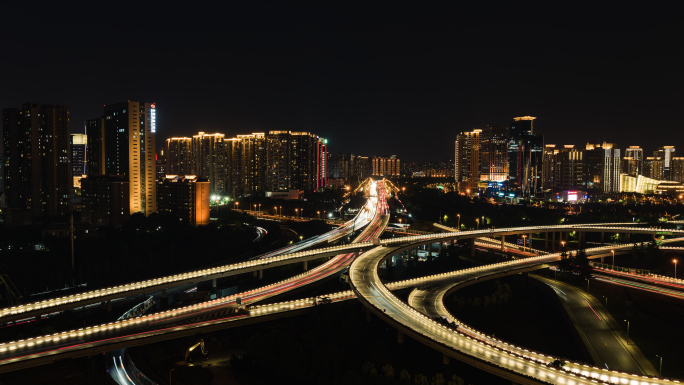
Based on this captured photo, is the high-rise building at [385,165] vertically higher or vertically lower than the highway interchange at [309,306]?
higher

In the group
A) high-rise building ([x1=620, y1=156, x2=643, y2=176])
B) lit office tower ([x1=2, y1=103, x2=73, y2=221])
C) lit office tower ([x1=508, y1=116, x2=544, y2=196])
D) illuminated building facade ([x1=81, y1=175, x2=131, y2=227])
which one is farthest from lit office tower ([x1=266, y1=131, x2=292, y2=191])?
high-rise building ([x1=620, y1=156, x2=643, y2=176])

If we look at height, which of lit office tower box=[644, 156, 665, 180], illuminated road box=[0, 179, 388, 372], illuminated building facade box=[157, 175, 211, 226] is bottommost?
illuminated road box=[0, 179, 388, 372]

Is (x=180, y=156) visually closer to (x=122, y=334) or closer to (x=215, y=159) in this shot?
(x=215, y=159)

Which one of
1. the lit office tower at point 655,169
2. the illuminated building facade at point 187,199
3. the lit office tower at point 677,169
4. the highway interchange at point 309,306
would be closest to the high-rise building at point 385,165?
the lit office tower at point 655,169

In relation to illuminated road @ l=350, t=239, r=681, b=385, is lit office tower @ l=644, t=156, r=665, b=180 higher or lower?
higher

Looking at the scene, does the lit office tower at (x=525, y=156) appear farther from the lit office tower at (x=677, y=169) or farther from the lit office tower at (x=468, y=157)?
the lit office tower at (x=677, y=169)

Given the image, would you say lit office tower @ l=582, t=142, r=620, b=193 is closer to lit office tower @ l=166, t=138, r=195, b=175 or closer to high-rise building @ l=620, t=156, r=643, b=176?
high-rise building @ l=620, t=156, r=643, b=176
